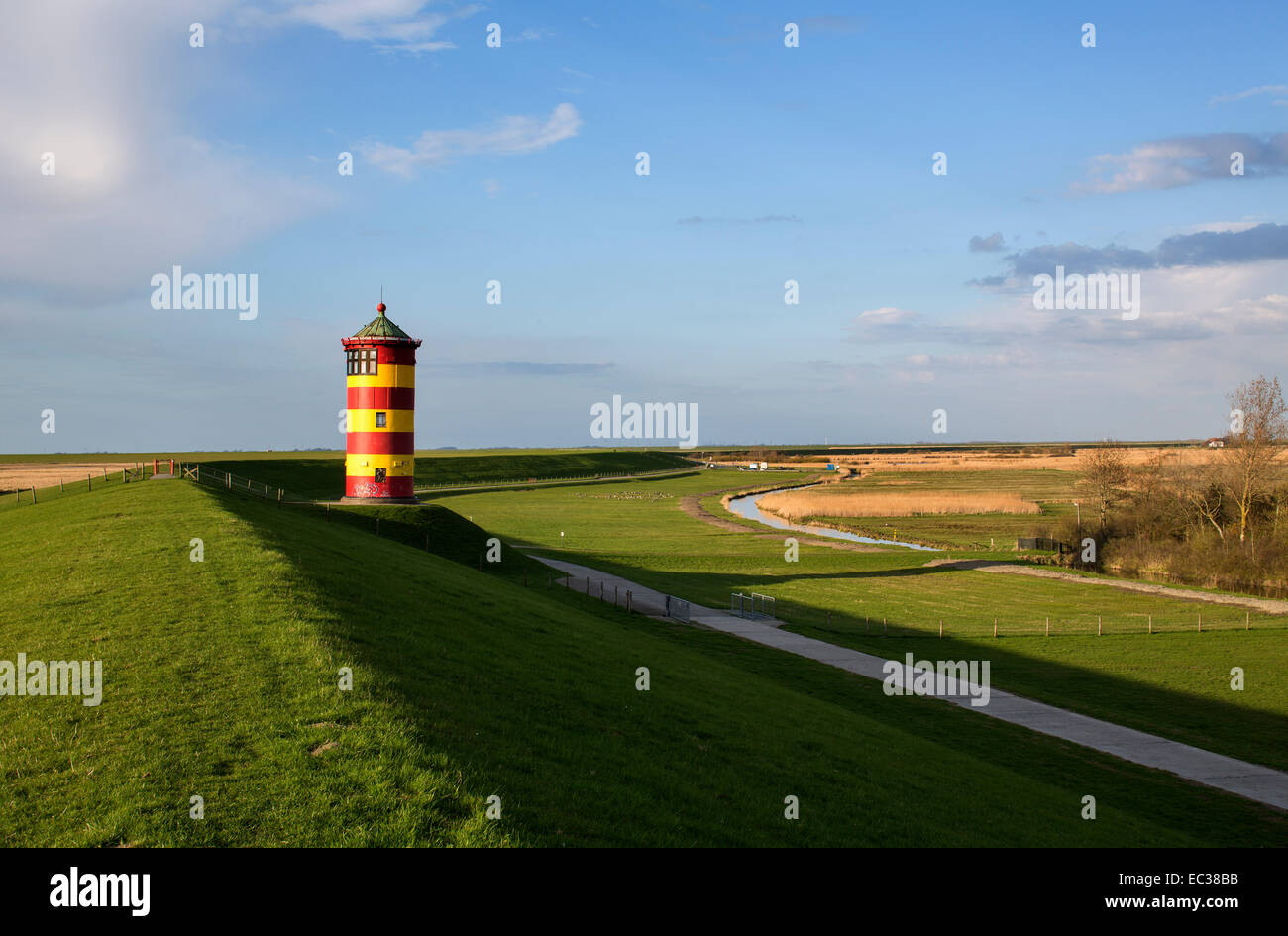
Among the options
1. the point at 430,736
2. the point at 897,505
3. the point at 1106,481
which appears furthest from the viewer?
the point at 897,505

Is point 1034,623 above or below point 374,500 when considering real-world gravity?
below

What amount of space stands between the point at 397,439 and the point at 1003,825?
1412 inches

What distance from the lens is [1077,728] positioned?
25.6m

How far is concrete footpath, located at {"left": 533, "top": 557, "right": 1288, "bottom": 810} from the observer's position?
70.9ft

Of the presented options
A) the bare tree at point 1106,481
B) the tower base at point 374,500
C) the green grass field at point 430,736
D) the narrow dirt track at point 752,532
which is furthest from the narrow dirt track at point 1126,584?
the tower base at point 374,500

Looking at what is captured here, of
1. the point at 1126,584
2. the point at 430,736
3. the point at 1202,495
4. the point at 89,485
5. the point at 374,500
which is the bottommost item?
the point at 1126,584

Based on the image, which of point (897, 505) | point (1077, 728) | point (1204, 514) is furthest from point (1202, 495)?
point (1077, 728)

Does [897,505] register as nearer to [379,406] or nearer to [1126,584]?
→ [1126,584]

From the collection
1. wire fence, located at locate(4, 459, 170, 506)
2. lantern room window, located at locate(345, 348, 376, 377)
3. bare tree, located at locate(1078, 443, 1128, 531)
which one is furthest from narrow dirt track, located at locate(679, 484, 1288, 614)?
wire fence, located at locate(4, 459, 170, 506)

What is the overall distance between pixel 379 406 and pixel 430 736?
34.2 metres

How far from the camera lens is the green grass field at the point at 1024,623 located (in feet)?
95.2

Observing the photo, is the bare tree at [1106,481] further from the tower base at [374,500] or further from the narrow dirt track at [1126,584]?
the tower base at [374,500]
